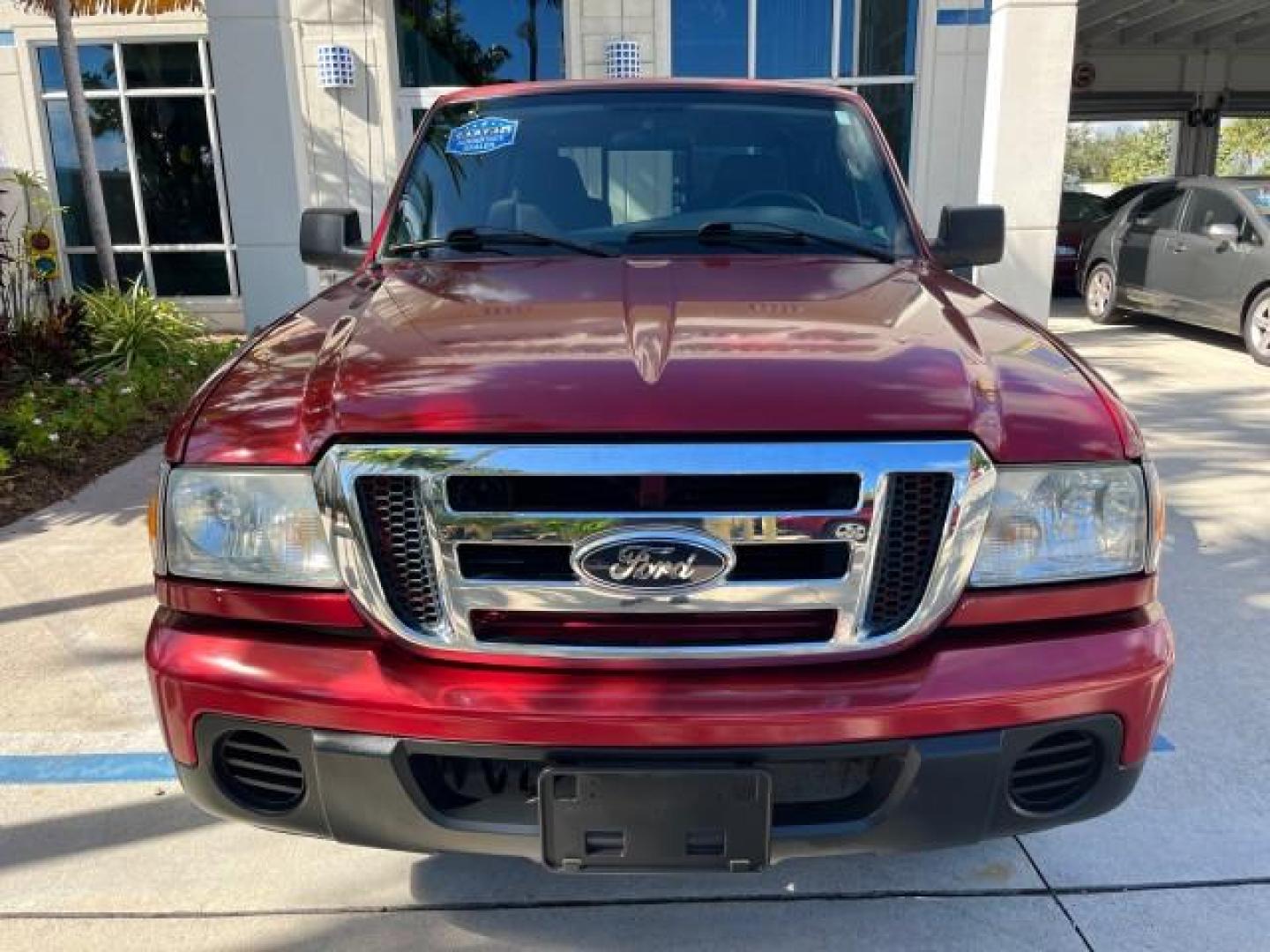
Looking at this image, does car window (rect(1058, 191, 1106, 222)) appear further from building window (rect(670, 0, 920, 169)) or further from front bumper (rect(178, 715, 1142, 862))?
front bumper (rect(178, 715, 1142, 862))

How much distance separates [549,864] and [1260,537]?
4.17 m

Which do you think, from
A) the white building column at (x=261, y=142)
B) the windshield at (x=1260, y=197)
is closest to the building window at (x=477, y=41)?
the white building column at (x=261, y=142)

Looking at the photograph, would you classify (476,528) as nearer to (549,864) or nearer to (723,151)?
(549,864)

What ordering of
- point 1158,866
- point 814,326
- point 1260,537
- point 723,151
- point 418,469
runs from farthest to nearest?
point 1260,537 < point 723,151 < point 1158,866 < point 814,326 < point 418,469

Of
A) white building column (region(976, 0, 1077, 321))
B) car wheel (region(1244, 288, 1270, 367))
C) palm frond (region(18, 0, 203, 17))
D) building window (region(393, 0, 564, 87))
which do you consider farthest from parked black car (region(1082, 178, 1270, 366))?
palm frond (region(18, 0, 203, 17))

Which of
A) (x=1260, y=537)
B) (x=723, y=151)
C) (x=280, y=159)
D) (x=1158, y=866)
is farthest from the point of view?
(x=280, y=159)

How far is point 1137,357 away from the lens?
9.36m

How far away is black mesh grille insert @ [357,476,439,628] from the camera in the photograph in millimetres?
1764

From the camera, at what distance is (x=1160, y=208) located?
34.6 feet

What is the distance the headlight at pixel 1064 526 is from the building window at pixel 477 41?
956 centimetres

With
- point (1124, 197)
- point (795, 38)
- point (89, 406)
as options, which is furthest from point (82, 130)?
point (1124, 197)

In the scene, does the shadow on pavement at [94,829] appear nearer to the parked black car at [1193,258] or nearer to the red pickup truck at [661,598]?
the red pickup truck at [661,598]

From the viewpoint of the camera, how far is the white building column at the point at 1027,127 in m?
8.69

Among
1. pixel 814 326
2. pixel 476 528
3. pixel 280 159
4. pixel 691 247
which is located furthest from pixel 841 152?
pixel 280 159
